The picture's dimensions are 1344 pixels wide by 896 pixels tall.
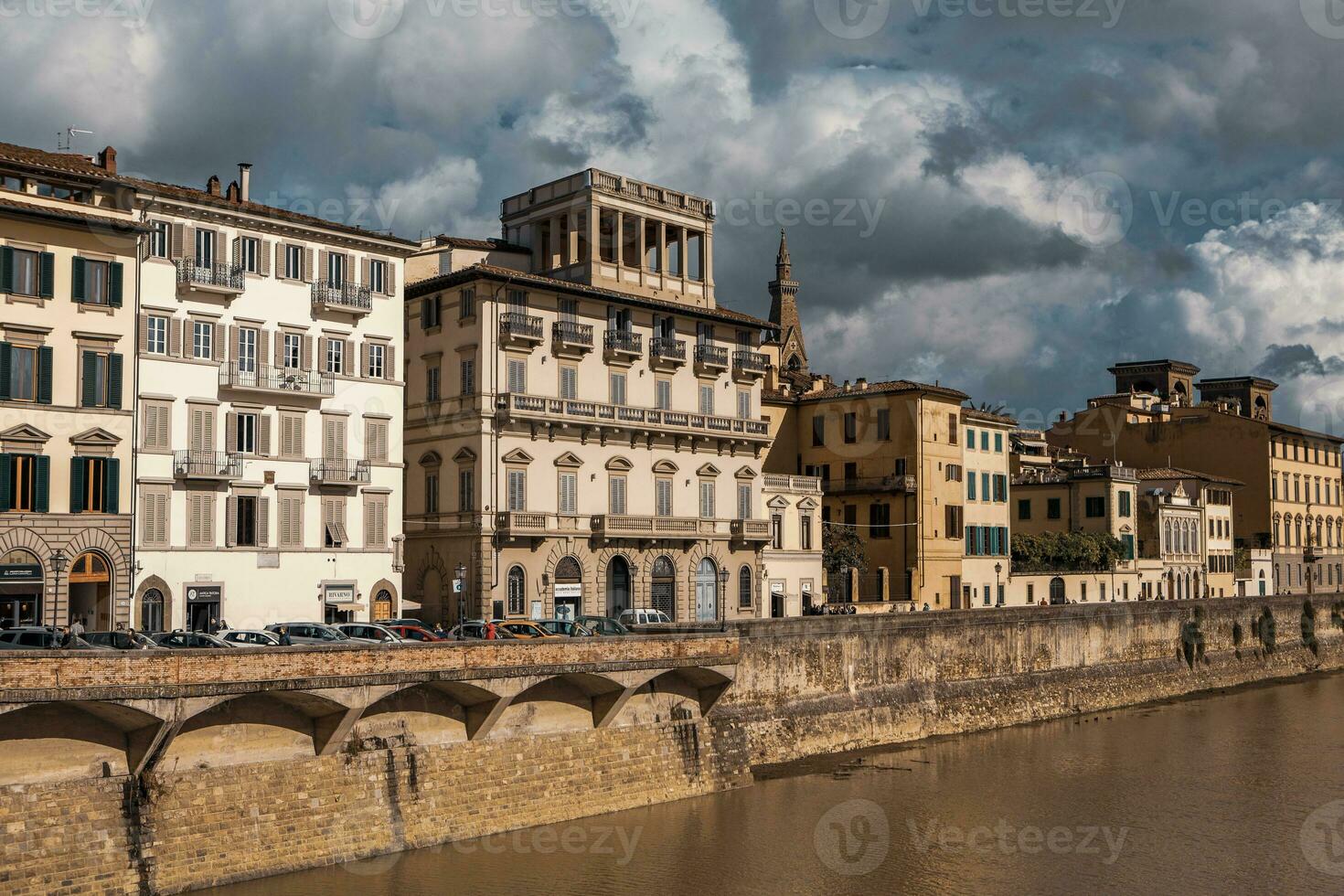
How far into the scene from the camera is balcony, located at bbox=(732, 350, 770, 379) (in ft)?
216

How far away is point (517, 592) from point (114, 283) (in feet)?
65.3

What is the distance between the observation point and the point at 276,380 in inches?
1906

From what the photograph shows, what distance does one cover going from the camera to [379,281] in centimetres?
5206

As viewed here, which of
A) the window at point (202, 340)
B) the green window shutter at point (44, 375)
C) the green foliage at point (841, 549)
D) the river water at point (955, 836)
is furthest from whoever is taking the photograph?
the green foliage at point (841, 549)

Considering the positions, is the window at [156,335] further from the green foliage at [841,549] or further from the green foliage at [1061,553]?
the green foliage at [1061,553]

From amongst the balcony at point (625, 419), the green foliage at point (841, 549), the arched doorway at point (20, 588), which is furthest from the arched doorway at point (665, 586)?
the arched doorway at point (20, 588)

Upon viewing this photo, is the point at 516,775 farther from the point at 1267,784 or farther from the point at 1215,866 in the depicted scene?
the point at 1267,784

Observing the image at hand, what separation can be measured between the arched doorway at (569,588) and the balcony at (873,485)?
917 inches

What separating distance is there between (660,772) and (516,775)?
5.59m

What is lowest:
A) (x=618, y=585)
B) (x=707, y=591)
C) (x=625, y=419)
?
(x=707, y=591)

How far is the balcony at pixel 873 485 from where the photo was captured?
75.1 m

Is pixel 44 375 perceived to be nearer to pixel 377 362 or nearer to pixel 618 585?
pixel 377 362

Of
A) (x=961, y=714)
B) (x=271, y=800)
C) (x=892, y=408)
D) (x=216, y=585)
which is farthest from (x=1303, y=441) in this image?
(x=271, y=800)

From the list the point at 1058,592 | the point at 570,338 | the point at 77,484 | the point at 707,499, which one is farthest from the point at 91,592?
the point at 1058,592
